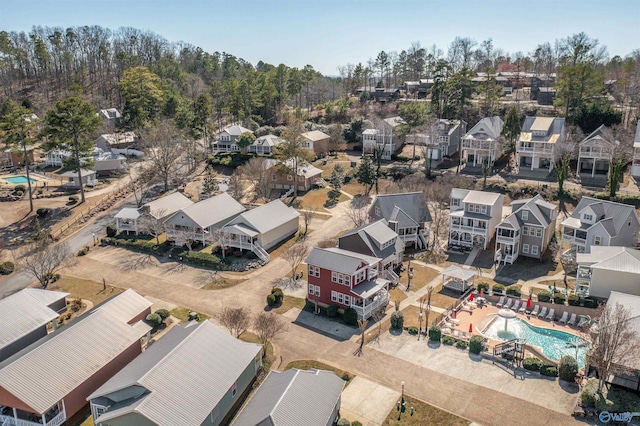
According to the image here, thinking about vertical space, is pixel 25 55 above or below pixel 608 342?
above

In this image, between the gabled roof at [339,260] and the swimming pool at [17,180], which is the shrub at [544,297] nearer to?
the gabled roof at [339,260]

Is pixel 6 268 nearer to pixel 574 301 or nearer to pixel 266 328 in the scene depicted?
pixel 266 328

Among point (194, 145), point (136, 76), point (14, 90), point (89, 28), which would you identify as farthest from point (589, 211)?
point (89, 28)

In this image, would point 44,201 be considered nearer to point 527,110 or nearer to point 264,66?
point 527,110

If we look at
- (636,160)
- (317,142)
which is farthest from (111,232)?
(636,160)

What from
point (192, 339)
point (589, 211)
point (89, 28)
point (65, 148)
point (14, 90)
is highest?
point (89, 28)

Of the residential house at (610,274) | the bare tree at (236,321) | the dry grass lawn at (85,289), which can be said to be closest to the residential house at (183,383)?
the bare tree at (236,321)
